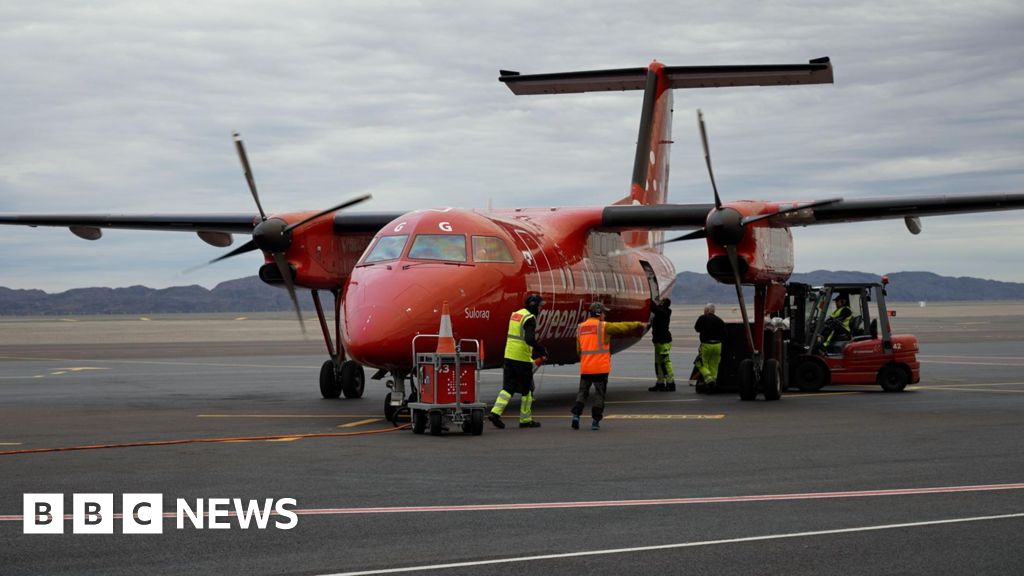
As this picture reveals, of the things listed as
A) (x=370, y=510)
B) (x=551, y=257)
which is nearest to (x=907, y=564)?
(x=370, y=510)

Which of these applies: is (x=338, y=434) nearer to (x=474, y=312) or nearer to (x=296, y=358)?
(x=474, y=312)

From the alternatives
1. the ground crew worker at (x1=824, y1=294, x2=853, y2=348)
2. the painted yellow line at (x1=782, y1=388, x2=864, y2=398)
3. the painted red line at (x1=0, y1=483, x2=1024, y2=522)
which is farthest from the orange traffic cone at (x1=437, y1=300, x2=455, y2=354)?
the ground crew worker at (x1=824, y1=294, x2=853, y2=348)

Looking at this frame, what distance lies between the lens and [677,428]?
15469 millimetres

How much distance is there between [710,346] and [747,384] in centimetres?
181

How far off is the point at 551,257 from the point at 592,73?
301 inches

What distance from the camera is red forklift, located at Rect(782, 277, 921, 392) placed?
23.1 metres

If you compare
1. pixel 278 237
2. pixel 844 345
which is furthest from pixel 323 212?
pixel 844 345

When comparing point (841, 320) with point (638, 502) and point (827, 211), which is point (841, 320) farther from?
point (638, 502)

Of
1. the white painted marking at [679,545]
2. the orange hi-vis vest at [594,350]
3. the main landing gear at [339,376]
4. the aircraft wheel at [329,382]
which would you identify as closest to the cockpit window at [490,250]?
the orange hi-vis vest at [594,350]

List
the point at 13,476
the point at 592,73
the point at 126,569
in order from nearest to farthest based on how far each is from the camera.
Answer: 1. the point at 126,569
2. the point at 13,476
3. the point at 592,73

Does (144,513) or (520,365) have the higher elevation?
(520,365)

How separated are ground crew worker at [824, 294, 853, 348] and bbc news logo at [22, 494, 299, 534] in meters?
16.8

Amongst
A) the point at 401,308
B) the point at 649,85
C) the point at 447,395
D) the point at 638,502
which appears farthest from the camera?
the point at 649,85

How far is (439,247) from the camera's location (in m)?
17.3
